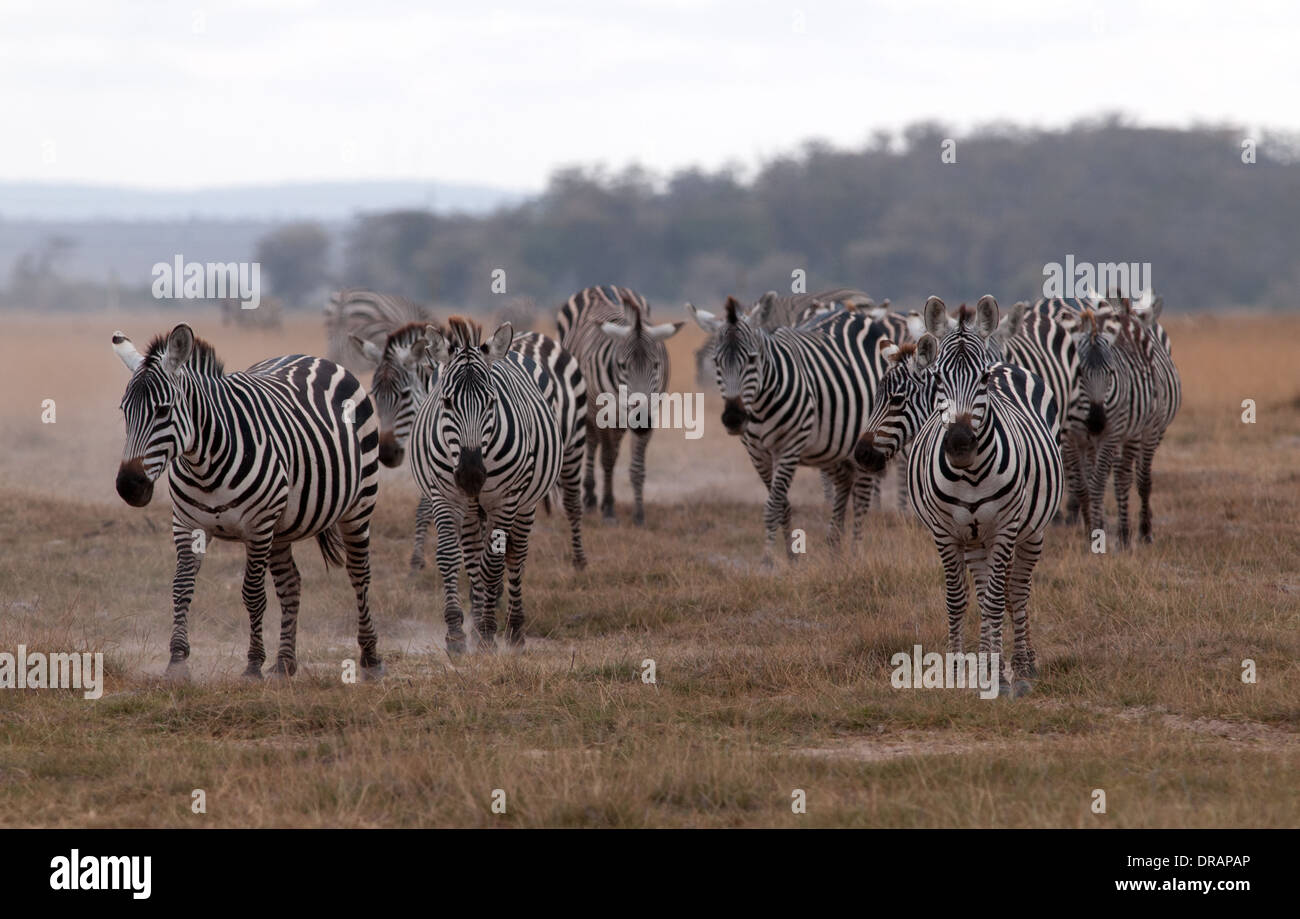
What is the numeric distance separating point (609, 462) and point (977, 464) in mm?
7033

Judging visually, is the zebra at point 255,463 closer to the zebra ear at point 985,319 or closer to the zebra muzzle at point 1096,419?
the zebra ear at point 985,319

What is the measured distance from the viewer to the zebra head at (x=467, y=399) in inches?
332

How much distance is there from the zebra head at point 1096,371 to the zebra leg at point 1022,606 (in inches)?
160

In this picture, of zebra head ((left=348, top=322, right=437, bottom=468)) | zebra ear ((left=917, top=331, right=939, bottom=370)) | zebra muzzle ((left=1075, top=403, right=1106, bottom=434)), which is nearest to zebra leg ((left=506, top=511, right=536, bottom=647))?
zebra head ((left=348, top=322, right=437, bottom=468))

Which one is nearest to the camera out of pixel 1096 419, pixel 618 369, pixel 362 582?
pixel 362 582

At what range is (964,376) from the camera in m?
7.05

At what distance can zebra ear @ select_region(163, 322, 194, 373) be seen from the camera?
A: 7.21 meters

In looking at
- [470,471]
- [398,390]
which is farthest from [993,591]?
[398,390]

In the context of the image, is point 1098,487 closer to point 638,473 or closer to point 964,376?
point 638,473

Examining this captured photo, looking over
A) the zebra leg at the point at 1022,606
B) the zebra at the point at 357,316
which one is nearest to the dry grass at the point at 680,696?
the zebra leg at the point at 1022,606

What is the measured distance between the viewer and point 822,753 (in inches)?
267

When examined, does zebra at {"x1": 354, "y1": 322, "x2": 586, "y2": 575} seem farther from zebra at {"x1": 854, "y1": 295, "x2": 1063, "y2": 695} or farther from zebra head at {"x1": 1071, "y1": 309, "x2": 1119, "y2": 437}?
zebra head at {"x1": 1071, "y1": 309, "x2": 1119, "y2": 437}
